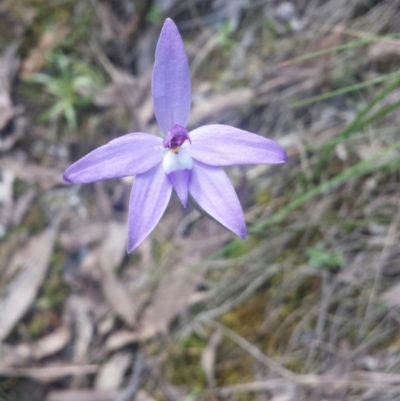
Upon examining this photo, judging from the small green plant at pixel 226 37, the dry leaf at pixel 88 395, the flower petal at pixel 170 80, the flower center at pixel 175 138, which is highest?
the small green plant at pixel 226 37

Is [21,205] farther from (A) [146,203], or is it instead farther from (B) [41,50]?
(A) [146,203]

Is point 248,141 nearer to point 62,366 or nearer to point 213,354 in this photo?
point 213,354

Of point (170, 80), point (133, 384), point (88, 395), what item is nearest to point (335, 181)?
point (170, 80)

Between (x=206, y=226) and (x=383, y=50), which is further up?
(x=383, y=50)

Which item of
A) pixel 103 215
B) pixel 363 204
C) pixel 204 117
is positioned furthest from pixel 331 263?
pixel 103 215

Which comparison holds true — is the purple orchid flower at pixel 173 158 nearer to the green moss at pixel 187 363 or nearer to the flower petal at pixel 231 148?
the flower petal at pixel 231 148

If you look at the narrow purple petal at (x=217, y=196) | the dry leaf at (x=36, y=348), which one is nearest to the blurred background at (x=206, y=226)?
the dry leaf at (x=36, y=348)

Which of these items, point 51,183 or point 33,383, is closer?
point 33,383
